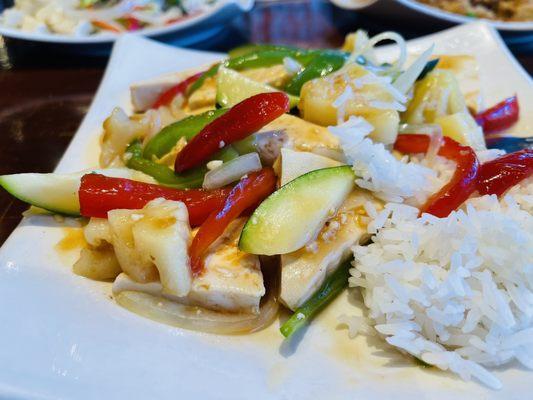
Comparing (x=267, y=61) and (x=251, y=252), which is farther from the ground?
(x=267, y=61)

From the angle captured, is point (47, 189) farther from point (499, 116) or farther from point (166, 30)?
point (166, 30)

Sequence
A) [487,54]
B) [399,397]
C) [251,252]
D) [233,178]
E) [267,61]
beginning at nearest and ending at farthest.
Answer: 1. [399,397]
2. [251,252]
3. [233,178]
4. [267,61]
5. [487,54]

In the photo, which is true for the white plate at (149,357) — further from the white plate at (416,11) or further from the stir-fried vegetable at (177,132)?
the white plate at (416,11)

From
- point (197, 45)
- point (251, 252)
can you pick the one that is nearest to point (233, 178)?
point (251, 252)

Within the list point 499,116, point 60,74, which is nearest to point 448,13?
point 499,116

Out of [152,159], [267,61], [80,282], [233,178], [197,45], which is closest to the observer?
[80,282]

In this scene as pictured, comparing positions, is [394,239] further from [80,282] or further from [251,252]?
[80,282]

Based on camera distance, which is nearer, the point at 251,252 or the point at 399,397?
the point at 399,397
